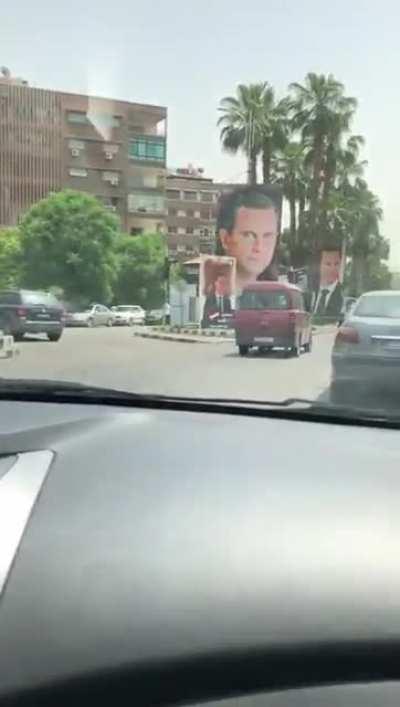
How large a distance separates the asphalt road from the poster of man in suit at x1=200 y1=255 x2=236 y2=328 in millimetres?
68

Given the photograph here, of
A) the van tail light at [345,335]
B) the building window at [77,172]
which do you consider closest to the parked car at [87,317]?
the building window at [77,172]

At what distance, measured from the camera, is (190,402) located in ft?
6.12

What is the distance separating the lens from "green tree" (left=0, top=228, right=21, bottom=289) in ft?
6.97

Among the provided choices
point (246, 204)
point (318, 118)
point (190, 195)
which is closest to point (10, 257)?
point (190, 195)

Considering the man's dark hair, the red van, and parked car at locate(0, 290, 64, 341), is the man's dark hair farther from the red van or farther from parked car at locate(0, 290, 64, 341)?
parked car at locate(0, 290, 64, 341)

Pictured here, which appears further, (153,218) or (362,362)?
(153,218)

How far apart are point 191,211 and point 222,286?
0.21 meters

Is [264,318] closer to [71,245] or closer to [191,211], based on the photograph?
[191,211]

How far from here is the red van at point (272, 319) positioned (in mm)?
2045

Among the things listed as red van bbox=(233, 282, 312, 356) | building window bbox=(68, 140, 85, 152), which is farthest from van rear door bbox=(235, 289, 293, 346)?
building window bbox=(68, 140, 85, 152)

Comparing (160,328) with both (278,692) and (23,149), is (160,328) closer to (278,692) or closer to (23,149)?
(23,149)

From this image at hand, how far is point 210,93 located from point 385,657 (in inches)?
53.7

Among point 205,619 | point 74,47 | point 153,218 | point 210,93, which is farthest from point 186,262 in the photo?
point 205,619

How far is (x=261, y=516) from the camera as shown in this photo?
1.42 m
